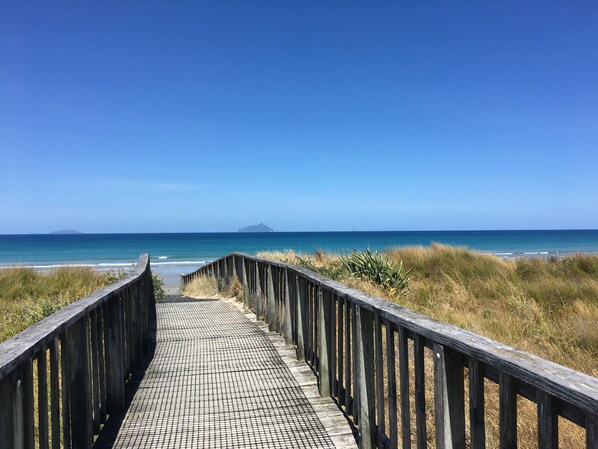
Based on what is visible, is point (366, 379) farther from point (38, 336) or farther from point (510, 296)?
point (510, 296)

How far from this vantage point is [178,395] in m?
4.67

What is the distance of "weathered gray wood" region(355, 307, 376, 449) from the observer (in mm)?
3469

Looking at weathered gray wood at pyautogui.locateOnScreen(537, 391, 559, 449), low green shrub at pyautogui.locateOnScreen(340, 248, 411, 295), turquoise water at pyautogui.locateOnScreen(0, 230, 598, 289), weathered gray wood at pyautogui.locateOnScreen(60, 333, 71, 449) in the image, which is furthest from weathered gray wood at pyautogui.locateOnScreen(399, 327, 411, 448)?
turquoise water at pyautogui.locateOnScreen(0, 230, 598, 289)

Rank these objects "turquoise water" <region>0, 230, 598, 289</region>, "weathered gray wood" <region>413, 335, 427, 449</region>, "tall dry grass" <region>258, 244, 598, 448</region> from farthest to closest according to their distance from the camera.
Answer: "turquoise water" <region>0, 230, 598, 289</region> → "tall dry grass" <region>258, 244, 598, 448</region> → "weathered gray wood" <region>413, 335, 427, 449</region>

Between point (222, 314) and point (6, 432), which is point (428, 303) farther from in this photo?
point (6, 432)

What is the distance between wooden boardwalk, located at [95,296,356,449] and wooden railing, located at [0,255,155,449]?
0.97 ft

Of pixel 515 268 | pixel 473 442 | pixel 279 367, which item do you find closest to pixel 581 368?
pixel 279 367

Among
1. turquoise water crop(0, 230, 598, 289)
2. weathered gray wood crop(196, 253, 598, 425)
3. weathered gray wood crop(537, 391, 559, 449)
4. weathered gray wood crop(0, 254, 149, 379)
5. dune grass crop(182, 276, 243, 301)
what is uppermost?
weathered gray wood crop(0, 254, 149, 379)

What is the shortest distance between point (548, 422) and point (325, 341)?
3.07 metres

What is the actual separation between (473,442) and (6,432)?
6.42ft

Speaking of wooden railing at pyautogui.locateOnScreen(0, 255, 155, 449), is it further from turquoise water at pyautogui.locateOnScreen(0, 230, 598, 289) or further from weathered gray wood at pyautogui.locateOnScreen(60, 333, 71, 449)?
turquoise water at pyautogui.locateOnScreen(0, 230, 598, 289)

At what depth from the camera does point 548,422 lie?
1.69 m

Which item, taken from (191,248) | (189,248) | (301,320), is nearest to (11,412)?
(301,320)

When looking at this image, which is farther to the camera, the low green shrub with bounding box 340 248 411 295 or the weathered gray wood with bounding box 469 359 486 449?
the low green shrub with bounding box 340 248 411 295
